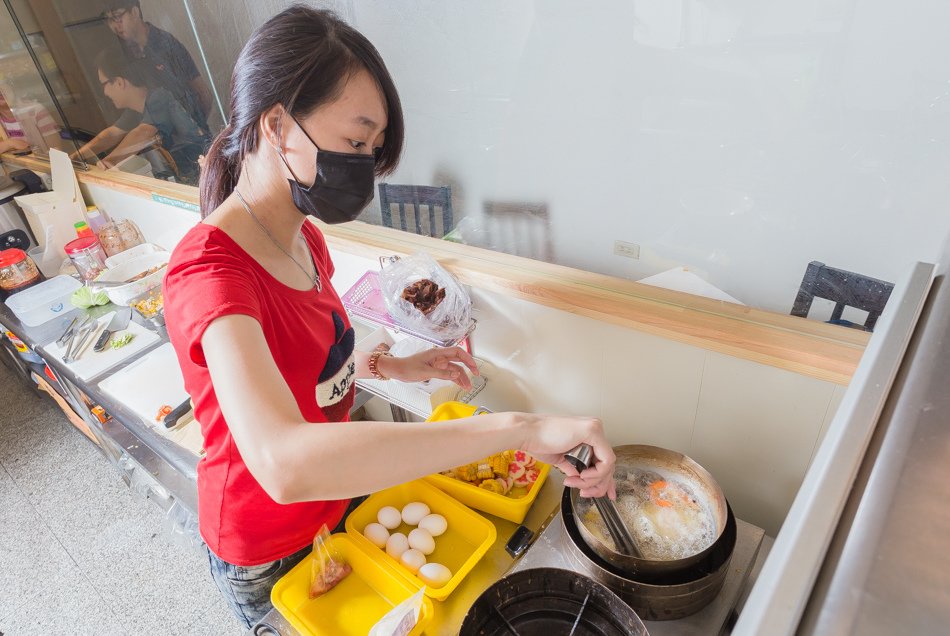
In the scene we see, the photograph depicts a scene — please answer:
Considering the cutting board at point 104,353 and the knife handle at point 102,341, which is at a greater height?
the knife handle at point 102,341

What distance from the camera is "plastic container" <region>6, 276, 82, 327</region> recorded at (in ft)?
6.90

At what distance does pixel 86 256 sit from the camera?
2281mm

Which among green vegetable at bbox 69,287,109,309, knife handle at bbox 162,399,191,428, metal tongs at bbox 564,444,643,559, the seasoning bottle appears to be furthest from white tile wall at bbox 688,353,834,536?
the seasoning bottle

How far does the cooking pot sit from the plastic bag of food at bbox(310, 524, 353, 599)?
18.9 inches

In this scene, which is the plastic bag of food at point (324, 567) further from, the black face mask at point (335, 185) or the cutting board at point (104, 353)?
the cutting board at point (104, 353)

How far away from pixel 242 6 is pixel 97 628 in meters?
2.32

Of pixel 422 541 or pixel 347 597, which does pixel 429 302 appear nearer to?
pixel 422 541

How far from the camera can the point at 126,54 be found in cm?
239

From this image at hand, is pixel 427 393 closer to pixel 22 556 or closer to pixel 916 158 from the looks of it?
pixel 916 158

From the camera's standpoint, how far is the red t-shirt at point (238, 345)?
0.74 metres

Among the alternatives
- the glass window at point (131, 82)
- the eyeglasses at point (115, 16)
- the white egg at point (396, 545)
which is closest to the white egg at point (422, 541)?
the white egg at point (396, 545)

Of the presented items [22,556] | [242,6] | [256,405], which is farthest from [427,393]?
[22,556]

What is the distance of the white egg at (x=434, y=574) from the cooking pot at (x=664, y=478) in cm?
28

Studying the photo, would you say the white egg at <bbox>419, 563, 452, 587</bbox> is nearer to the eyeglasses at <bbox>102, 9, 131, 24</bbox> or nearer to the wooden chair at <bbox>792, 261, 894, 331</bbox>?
the wooden chair at <bbox>792, 261, 894, 331</bbox>
